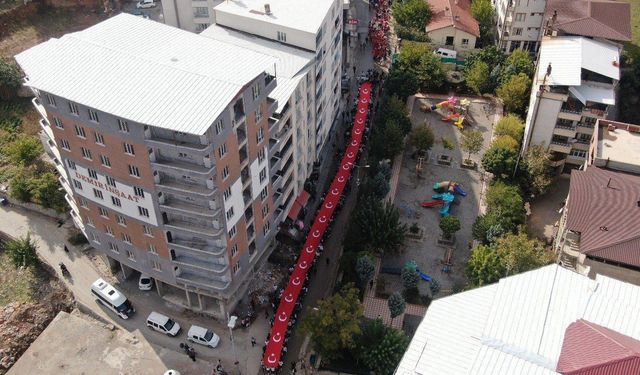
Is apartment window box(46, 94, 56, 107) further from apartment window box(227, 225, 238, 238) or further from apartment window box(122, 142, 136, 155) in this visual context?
apartment window box(227, 225, 238, 238)

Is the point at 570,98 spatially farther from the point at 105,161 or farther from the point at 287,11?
the point at 105,161

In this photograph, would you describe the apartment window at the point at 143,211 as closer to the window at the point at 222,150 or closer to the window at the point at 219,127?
the window at the point at 222,150

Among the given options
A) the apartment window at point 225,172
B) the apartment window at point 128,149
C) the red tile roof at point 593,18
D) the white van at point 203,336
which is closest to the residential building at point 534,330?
the apartment window at point 225,172

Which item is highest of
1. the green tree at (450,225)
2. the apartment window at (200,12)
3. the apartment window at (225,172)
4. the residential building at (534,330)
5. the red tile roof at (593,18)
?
the apartment window at (200,12)

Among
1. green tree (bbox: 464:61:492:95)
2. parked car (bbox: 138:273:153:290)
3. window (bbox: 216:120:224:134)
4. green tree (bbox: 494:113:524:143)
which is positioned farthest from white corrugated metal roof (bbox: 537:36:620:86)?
parked car (bbox: 138:273:153:290)

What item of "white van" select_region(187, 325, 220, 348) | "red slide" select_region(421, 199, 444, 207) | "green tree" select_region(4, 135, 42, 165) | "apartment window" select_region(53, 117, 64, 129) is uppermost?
"apartment window" select_region(53, 117, 64, 129)
